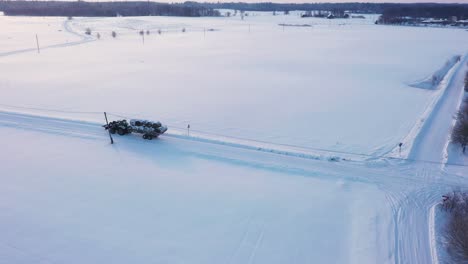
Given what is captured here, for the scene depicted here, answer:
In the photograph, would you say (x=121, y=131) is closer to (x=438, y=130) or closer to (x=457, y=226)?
(x=457, y=226)

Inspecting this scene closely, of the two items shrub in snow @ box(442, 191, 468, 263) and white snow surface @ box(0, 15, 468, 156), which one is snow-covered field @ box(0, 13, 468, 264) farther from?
shrub in snow @ box(442, 191, 468, 263)

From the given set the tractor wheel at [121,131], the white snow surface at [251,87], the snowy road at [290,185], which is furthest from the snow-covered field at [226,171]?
the tractor wheel at [121,131]

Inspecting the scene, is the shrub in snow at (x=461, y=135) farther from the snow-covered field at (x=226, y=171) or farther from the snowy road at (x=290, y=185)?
the snowy road at (x=290, y=185)

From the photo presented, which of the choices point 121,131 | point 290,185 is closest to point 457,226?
point 290,185

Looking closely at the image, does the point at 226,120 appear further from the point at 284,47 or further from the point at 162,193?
the point at 284,47

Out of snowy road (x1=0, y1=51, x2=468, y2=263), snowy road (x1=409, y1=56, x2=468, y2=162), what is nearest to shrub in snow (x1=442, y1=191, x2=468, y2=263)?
snowy road (x1=0, y1=51, x2=468, y2=263)

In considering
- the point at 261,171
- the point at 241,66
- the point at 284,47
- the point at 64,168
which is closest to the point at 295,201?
the point at 261,171
